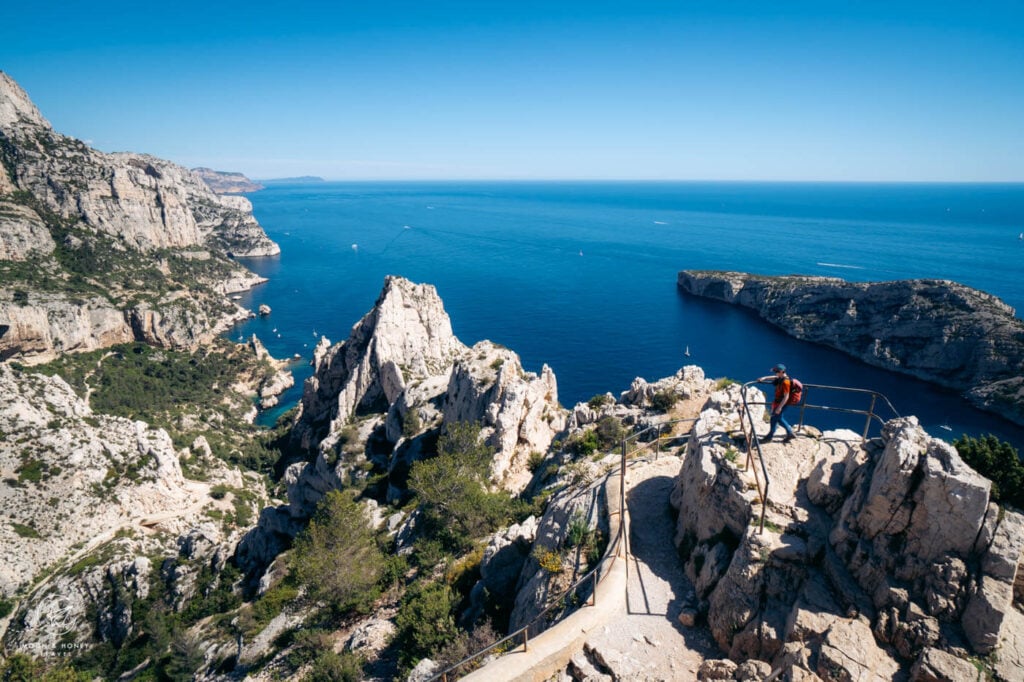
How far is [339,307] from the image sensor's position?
139 meters

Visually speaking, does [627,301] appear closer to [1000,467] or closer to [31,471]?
[31,471]

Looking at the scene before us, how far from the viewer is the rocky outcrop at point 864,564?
10.2 m

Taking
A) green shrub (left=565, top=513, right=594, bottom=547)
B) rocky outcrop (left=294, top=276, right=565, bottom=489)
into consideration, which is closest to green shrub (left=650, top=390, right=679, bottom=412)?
rocky outcrop (left=294, top=276, right=565, bottom=489)

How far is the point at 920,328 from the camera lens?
297 feet

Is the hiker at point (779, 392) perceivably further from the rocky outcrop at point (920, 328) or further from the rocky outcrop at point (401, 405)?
the rocky outcrop at point (920, 328)

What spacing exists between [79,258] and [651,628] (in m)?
149

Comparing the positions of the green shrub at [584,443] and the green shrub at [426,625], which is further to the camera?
the green shrub at [584,443]

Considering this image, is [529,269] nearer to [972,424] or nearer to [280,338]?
[280,338]

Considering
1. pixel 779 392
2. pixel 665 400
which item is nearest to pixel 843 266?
pixel 665 400

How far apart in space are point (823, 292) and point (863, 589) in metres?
119

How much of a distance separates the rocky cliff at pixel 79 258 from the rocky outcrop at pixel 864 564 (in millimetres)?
120311

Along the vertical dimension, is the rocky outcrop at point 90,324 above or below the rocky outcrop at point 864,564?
below

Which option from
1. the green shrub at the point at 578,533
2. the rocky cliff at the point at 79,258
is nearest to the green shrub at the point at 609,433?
the green shrub at the point at 578,533

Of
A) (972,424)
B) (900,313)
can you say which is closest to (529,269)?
(900,313)
